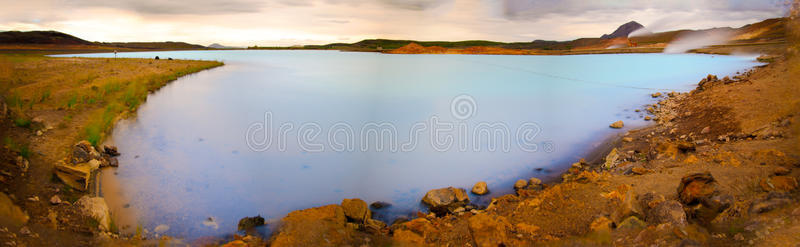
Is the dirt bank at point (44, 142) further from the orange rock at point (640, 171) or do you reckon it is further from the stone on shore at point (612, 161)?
the stone on shore at point (612, 161)

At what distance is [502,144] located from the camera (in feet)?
30.3

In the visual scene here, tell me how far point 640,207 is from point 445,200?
2480 millimetres

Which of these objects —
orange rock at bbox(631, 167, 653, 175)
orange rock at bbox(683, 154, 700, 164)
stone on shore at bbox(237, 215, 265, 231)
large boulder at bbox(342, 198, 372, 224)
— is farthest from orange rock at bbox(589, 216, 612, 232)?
stone on shore at bbox(237, 215, 265, 231)

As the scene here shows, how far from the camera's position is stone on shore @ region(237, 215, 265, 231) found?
4.79m

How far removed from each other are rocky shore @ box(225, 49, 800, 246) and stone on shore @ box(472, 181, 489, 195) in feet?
0.07

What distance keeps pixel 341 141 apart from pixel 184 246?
5.09 meters

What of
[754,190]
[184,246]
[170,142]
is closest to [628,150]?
[754,190]

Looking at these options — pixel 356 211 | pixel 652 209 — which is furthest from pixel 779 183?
pixel 356 211

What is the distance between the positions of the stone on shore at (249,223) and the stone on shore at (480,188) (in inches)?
129

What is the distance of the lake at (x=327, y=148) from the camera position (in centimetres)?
580

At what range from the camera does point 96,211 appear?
14.4ft

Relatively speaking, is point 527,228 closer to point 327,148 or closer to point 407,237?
point 407,237

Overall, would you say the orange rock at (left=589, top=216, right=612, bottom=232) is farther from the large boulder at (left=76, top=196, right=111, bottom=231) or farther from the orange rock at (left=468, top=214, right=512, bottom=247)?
the large boulder at (left=76, top=196, right=111, bottom=231)

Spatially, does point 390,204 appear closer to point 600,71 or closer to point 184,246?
point 184,246
